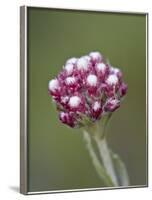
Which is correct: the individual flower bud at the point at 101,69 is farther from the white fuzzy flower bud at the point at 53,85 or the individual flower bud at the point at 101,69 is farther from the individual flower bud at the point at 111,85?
the white fuzzy flower bud at the point at 53,85

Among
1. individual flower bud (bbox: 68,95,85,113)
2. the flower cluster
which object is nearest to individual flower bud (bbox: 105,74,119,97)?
the flower cluster

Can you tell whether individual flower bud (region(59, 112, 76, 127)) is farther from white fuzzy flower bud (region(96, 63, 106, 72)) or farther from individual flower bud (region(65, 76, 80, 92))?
white fuzzy flower bud (region(96, 63, 106, 72))

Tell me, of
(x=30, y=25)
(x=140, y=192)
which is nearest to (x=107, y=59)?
(x=30, y=25)

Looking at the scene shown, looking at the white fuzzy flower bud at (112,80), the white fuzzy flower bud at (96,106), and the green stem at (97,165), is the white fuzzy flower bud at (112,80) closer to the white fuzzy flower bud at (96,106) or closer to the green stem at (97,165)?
the white fuzzy flower bud at (96,106)

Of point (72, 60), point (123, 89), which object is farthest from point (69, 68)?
point (123, 89)

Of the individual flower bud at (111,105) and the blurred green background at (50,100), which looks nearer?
the blurred green background at (50,100)

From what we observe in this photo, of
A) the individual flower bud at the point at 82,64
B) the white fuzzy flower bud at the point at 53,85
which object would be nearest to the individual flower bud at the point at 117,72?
the individual flower bud at the point at 82,64

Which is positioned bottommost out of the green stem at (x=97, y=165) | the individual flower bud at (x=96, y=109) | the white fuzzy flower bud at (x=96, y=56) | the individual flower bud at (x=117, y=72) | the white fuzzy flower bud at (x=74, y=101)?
the green stem at (x=97, y=165)

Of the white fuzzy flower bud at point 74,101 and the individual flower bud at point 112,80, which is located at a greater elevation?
the individual flower bud at point 112,80
